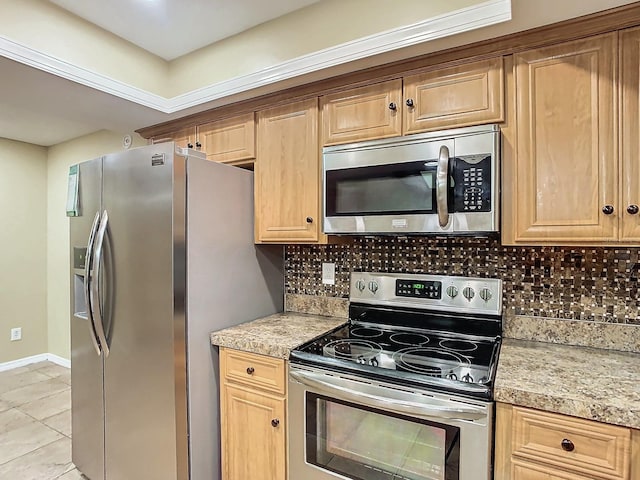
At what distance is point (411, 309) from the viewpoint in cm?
193

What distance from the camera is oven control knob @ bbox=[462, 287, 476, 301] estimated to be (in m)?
1.78

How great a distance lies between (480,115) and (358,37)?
2.34 feet

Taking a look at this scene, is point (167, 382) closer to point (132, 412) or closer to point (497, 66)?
point (132, 412)

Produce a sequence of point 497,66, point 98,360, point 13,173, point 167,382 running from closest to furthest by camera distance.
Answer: point 497,66, point 167,382, point 98,360, point 13,173

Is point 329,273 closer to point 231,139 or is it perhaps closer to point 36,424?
point 231,139

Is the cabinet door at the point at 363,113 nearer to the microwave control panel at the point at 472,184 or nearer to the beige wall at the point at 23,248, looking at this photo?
the microwave control panel at the point at 472,184

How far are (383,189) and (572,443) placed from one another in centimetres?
114

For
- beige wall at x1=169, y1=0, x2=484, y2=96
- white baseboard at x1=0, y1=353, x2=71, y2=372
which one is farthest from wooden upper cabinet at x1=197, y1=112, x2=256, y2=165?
white baseboard at x1=0, y1=353, x2=71, y2=372

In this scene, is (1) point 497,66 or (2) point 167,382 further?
(2) point 167,382

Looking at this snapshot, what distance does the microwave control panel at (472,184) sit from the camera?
1.49 m

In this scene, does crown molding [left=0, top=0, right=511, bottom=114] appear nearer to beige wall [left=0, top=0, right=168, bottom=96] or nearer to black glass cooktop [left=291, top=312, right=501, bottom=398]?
beige wall [left=0, top=0, right=168, bottom=96]

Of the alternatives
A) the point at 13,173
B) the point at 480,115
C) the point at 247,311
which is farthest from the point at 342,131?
the point at 13,173

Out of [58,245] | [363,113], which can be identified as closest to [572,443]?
[363,113]

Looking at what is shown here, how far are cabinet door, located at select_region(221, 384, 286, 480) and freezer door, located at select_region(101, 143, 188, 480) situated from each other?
0.66ft
